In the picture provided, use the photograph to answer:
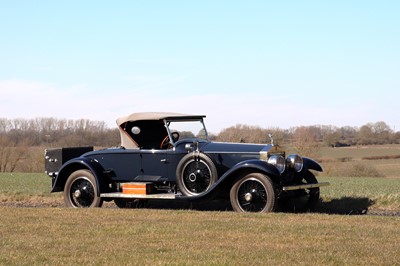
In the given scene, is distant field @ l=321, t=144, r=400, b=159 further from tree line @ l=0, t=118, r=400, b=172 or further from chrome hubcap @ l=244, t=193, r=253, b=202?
chrome hubcap @ l=244, t=193, r=253, b=202

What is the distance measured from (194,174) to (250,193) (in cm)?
112

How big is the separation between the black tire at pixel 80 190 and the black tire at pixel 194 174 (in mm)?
1925

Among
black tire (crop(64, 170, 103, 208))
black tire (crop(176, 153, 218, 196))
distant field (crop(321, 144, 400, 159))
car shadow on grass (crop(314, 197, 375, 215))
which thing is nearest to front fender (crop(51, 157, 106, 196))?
black tire (crop(64, 170, 103, 208))

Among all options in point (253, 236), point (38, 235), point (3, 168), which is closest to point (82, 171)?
point (38, 235)

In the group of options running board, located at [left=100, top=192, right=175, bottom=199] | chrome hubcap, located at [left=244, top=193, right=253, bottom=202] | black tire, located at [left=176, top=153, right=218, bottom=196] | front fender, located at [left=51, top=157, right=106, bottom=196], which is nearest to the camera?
chrome hubcap, located at [left=244, top=193, right=253, bottom=202]

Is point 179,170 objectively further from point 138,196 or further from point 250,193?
point 250,193

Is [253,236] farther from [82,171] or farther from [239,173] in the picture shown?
[82,171]

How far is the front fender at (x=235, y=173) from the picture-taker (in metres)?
11.3

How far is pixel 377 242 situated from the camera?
25.4ft

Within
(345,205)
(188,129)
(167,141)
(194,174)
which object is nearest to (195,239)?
(194,174)

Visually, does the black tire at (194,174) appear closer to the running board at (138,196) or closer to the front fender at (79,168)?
the running board at (138,196)

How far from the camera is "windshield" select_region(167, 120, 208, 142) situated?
13031 millimetres

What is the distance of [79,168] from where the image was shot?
13297 mm

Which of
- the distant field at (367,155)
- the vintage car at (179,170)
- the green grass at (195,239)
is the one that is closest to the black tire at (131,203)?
the vintage car at (179,170)
